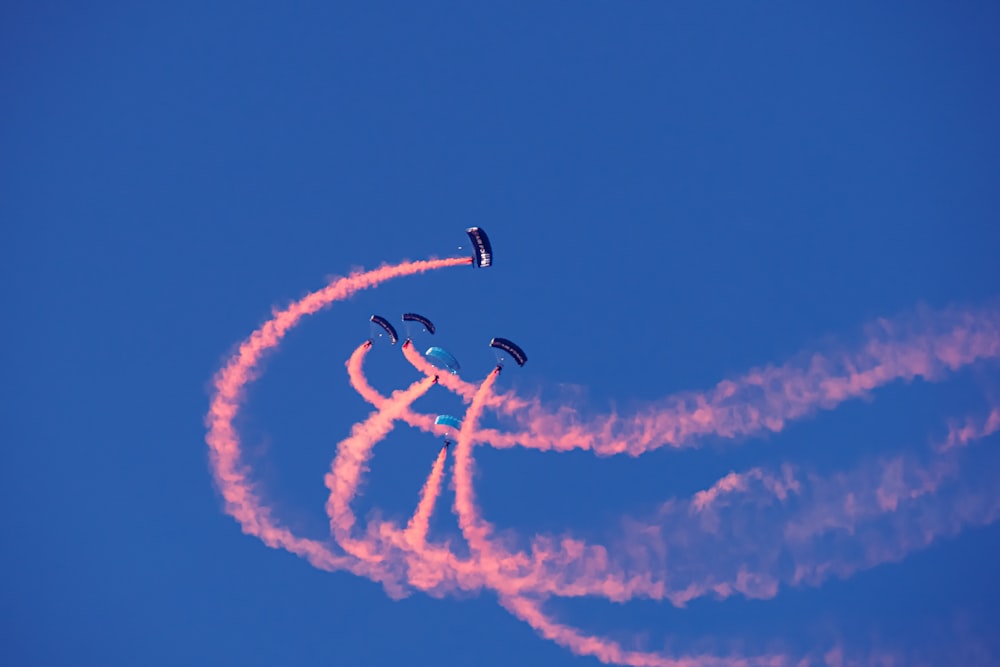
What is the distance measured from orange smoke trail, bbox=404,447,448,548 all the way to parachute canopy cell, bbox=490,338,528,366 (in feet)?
14.2

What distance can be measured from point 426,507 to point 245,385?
27.8 feet

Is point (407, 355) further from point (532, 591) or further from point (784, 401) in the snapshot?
point (784, 401)

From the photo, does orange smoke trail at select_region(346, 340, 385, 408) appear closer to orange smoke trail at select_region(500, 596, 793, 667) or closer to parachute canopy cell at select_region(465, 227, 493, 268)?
parachute canopy cell at select_region(465, 227, 493, 268)

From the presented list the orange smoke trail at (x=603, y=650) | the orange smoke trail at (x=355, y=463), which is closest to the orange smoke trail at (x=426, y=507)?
the orange smoke trail at (x=355, y=463)

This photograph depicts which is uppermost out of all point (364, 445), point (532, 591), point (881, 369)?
point (881, 369)

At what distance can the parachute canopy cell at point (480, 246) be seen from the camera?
42.0m

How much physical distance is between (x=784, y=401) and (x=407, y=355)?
13927mm

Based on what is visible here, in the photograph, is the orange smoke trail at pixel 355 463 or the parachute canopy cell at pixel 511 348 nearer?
the parachute canopy cell at pixel 511 348

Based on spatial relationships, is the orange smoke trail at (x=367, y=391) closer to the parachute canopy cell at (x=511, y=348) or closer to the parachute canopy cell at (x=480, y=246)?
the parachute canopy cell at (x=511, y=348)

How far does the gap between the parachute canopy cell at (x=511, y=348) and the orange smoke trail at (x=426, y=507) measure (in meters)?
4.33

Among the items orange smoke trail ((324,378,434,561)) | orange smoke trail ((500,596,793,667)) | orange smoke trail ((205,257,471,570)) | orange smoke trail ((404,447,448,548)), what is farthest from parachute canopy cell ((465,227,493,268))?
orange smoke trail ((500,596,793,667))

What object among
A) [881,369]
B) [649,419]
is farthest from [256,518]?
[881,369]

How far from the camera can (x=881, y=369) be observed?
4338 centimetres

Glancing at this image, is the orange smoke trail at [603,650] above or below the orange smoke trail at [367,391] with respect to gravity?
below
